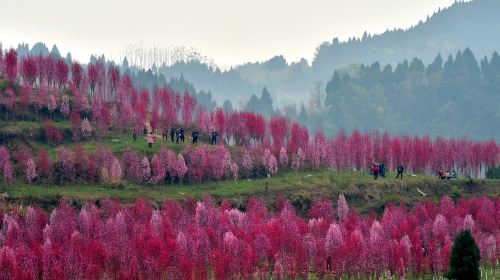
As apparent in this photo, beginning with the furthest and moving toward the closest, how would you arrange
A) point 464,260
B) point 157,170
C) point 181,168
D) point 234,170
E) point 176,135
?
point 176,135 → point 234,170 → point 181,168 → point 157,170 → point 464,260

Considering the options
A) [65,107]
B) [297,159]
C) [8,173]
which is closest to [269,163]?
[297,159]

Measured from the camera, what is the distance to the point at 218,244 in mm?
48375

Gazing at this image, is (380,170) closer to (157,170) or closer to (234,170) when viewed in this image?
(234,170)

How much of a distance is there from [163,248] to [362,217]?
1216 inches

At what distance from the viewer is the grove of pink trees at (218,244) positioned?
41.9m

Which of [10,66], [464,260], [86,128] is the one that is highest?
[10,66]

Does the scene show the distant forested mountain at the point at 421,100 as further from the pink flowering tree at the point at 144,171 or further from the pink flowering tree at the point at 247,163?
the pink flowering tree at the point at 144,171

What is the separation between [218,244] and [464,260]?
19291 mm

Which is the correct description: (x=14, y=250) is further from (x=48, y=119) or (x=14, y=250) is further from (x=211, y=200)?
(x=48, y=119)

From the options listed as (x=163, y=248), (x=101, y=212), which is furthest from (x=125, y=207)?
(x=163, y=248)

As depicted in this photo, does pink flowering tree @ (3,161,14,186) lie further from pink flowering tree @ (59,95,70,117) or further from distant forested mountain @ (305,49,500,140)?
distant forested mountain @ (305,49,500,140)

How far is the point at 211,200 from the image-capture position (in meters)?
63.5

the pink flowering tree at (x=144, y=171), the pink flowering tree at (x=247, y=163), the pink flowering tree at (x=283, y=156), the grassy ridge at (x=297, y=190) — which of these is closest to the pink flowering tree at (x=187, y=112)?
the pink flowering tree at (x=247, y=163)

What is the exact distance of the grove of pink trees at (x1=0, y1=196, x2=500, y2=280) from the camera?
41.9m
